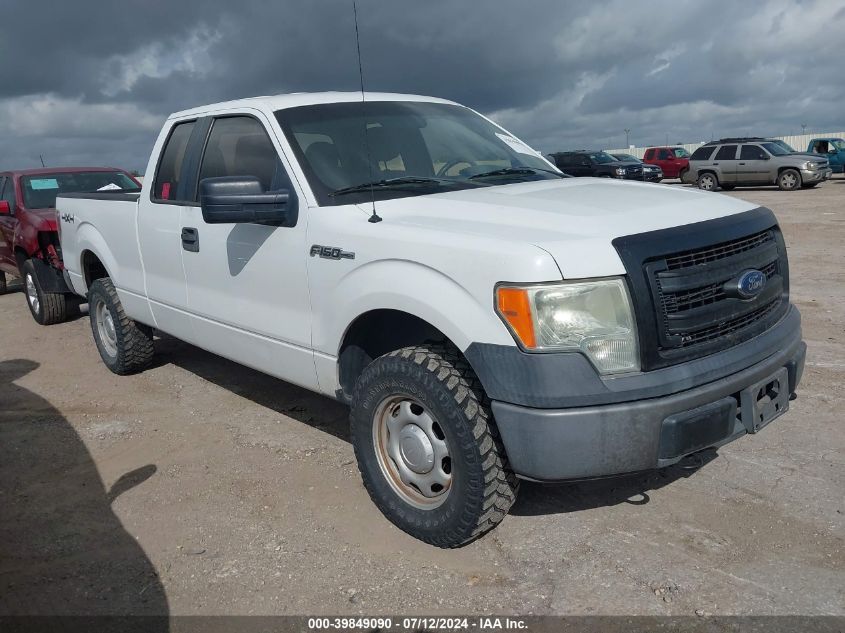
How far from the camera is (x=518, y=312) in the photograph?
8.93 feet

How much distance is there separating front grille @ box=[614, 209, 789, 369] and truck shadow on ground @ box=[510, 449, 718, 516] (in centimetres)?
83

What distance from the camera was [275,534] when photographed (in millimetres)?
3512

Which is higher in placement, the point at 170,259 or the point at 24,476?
the point at 170,259

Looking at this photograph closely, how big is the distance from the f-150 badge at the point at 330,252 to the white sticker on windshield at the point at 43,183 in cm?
696

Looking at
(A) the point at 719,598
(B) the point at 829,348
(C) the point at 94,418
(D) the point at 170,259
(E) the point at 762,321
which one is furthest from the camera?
(B) the point at 829,348

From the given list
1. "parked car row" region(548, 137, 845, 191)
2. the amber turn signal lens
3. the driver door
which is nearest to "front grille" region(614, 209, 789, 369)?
the amber turn signal lens

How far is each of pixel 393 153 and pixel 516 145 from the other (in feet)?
3.44

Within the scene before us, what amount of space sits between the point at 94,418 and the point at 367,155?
2901 mm

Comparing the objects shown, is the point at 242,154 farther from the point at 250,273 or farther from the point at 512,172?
the point at 512,172

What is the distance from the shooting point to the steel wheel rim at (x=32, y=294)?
862cm

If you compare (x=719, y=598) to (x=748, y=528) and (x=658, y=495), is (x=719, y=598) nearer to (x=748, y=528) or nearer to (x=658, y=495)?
(x=748, y=528)

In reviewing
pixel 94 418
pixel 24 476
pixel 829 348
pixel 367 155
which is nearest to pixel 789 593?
pixel 367 155

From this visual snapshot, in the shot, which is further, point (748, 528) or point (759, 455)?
point (759, 455)

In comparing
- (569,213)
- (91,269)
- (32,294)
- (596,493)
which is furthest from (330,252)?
(32,294)
